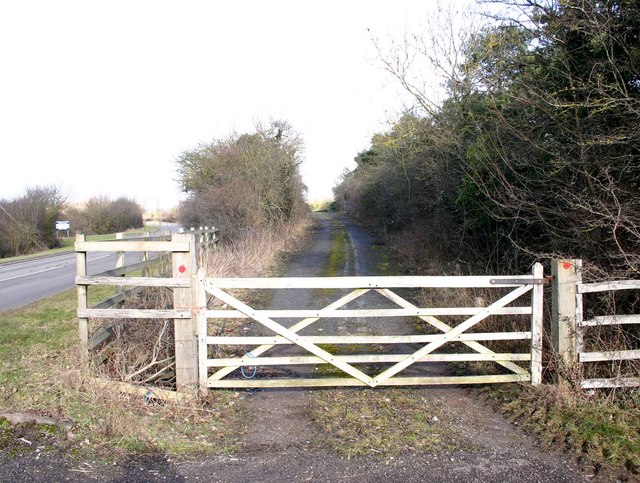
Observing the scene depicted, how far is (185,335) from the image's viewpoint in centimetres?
550

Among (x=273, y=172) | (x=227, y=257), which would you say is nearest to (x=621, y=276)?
(x=227, y=257)

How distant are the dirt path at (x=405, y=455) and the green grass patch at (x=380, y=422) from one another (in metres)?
0.09

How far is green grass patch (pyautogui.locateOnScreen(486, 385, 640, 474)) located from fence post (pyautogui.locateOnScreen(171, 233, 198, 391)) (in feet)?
10.7

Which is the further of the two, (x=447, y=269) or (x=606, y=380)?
(x=447, y=269)

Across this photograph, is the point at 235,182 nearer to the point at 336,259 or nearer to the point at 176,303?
the point at 336,259

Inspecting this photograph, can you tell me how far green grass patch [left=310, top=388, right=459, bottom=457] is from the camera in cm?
437

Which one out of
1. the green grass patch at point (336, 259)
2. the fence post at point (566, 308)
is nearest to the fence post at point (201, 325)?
the fence post at point (566, 308)

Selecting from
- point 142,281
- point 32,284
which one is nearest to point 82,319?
point 142,281

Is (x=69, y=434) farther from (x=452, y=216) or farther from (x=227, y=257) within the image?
(x=452, y=216)

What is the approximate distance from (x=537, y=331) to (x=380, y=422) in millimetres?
2063

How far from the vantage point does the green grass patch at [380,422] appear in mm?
4371

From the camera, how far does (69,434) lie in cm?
450

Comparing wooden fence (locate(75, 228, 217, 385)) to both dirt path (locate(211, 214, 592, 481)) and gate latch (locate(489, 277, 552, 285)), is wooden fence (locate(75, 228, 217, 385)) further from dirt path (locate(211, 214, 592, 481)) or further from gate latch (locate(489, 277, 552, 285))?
gate latch (locate(489, 277, 552, 285))

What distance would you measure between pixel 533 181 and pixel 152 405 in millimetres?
6043
